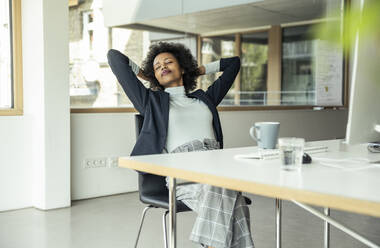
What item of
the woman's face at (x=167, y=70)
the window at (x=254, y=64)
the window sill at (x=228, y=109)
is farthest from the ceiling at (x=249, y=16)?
the woman's face at (x=167, y=70)

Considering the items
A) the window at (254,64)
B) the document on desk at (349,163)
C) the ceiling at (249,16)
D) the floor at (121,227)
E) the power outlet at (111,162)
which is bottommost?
the floor at (121,227)

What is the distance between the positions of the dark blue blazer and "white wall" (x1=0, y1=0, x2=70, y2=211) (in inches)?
58.5

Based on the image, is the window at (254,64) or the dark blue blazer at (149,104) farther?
the window at (254,64)

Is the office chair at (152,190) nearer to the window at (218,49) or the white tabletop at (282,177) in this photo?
the white tabletop at (282,177)

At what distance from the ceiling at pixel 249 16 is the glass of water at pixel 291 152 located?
4.93m

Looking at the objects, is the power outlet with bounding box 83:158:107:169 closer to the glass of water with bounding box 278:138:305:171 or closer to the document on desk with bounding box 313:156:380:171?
the document on desk with bounding box 313:156:380:171

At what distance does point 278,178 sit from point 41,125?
9.70 ft

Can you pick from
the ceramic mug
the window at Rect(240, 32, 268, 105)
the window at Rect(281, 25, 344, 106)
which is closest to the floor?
the ceramic mug

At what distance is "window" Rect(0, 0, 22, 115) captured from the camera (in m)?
3.74

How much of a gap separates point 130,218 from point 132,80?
1493 millimetres

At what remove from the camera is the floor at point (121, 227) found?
2789mm

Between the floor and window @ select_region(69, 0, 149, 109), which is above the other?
window @ select_region(69, 0, 149, 109)

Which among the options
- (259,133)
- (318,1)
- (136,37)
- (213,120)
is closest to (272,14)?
(318,1)

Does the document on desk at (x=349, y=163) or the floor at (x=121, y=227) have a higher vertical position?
the document on desk at (x=349, y=163)
